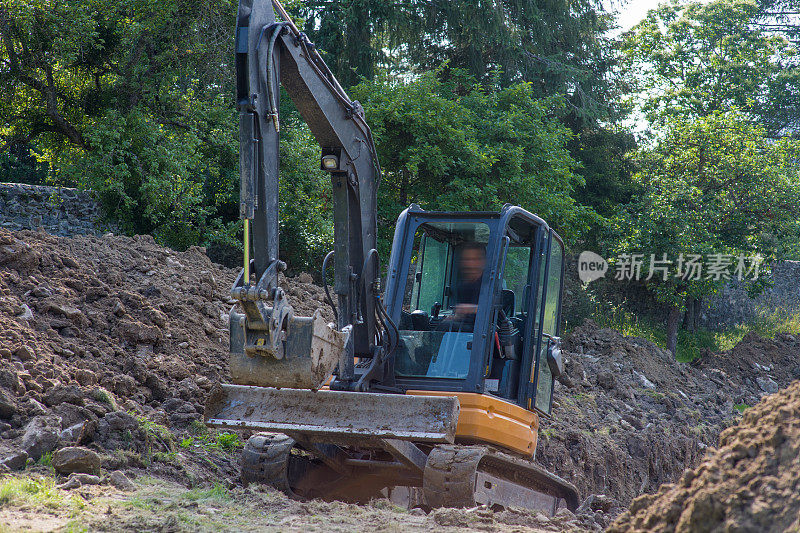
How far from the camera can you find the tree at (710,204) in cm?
1442

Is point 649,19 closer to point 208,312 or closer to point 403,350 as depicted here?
point 208,312

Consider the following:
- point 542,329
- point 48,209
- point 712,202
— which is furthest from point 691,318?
point 48,209

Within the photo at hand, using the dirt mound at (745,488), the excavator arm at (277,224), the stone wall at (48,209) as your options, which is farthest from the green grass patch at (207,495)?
the stone wall at (48,209)

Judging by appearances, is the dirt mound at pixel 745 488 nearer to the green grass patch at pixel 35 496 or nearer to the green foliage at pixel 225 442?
the green grass patch at pixel 35 496

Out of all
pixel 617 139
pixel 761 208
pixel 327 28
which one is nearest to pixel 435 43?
pixel 327 28

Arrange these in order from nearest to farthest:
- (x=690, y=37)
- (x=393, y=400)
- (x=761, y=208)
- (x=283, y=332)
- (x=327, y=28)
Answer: (x=283, y=332), (x=393, y=400), (x=761, y=208), (x=327, y=28), (x=690, y=37)

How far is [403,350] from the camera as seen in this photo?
5.68 m

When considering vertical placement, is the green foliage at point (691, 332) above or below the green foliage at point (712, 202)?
below

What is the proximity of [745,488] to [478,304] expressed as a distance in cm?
297

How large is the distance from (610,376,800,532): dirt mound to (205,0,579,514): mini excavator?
186 centimetres

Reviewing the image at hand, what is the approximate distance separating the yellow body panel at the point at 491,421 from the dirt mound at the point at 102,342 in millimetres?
2331

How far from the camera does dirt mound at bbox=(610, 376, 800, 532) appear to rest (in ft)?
8.20

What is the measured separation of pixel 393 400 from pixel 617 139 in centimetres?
1535

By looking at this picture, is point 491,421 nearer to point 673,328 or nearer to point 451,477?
point 451,477
